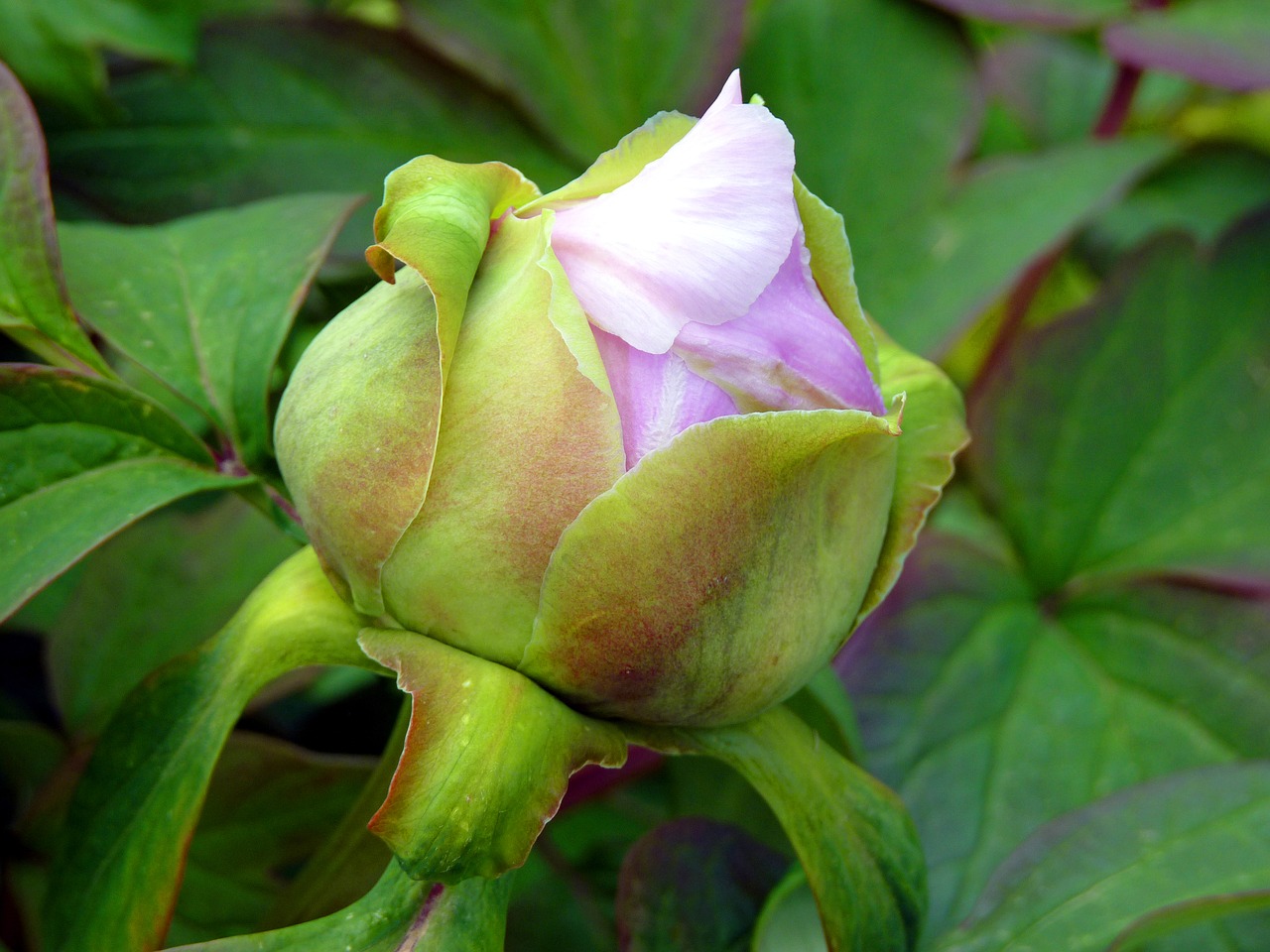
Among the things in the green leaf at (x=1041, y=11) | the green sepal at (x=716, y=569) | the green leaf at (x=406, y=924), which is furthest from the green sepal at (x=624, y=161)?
the green leaf at (x=1041, y=11)

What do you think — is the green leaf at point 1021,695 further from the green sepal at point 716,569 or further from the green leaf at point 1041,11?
the green leaf at point 1041,11

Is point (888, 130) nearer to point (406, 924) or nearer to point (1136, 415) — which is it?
point (1136, 415)

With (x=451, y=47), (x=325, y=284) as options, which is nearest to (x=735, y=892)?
(x=325, y=284)

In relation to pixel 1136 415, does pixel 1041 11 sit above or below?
above

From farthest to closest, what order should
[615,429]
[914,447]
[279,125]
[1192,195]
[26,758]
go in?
[1192,195] < [279,125] < [26,758] < [914,447] < [615,429]

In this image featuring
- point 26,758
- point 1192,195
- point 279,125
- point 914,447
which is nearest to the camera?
point 914,447

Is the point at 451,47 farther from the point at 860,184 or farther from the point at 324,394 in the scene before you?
the point at 324,394

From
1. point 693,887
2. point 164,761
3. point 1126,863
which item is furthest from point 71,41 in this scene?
point 1126,863
